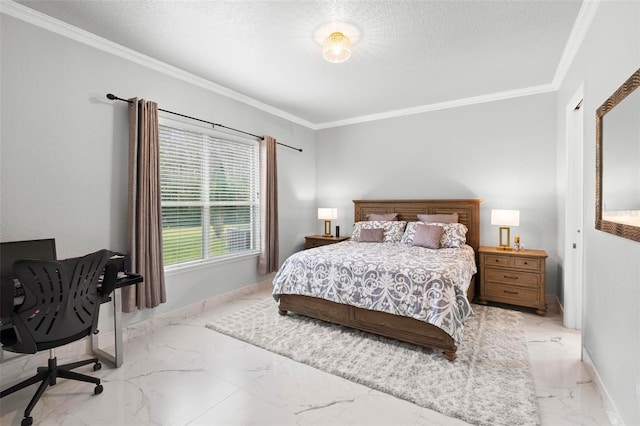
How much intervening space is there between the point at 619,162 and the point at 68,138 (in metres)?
3.93

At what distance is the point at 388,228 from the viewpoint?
442 centimetres

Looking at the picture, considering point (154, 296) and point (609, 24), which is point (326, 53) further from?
point (154, 296)

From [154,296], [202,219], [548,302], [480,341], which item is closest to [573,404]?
[480,341]

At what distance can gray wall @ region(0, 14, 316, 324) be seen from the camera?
7.53ft

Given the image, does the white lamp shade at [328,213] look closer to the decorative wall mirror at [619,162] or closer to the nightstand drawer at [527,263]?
the nightstand drawer at [527,263]

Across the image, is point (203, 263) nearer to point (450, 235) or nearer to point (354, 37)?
point (354, 37)

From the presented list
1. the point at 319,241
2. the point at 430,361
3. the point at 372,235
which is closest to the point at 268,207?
the point at 319,241

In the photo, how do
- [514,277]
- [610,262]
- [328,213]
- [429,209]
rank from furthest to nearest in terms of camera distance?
[328,213] → [429,209] → [514,277] → [610,262]

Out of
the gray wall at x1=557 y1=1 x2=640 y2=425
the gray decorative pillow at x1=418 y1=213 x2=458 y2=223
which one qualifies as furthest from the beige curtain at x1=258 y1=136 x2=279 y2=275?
the gray wall at x1=557 y1=1 x2=640 y2=425

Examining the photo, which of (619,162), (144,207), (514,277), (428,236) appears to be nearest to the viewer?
(619,162)

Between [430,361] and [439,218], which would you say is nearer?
[430,361]

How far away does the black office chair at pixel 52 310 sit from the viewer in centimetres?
180

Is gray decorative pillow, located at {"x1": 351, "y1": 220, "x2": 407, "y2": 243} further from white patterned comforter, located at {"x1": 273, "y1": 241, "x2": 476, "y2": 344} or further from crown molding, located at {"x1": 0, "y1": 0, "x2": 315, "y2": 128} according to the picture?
crown molding, located at {"x1": 0, "y1": 0, "x2": 315, "y2": 128}

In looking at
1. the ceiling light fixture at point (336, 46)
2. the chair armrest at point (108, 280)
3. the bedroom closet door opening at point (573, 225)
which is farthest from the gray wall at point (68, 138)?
the bedroom closet door opening at point (573, 225)
